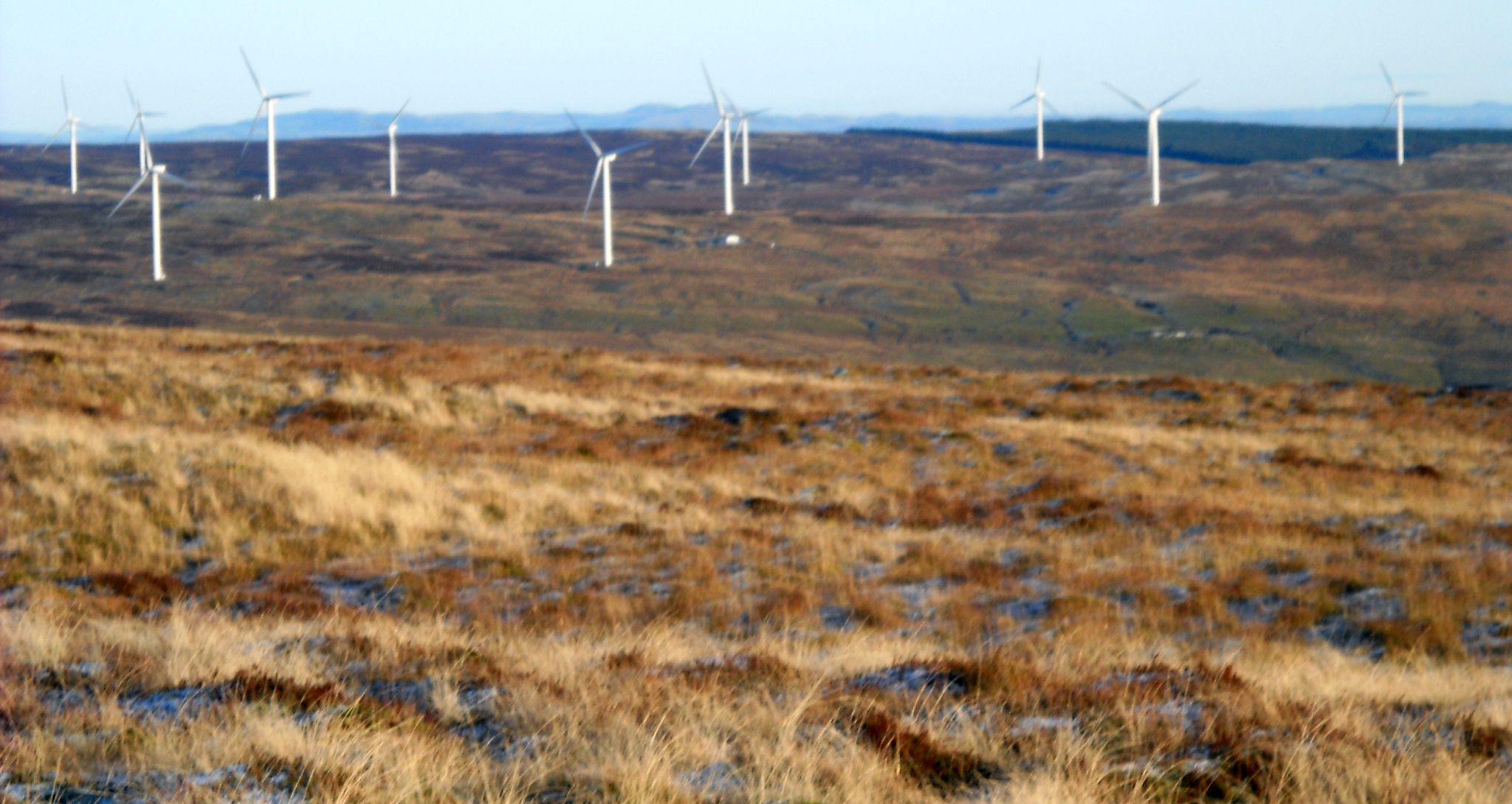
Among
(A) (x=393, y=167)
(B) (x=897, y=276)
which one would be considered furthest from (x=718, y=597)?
(A) (x=393, y=167)

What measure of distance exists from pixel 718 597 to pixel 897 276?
74.6m

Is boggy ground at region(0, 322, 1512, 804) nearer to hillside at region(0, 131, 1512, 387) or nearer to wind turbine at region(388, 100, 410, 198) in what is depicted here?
hillside at region(0, 131, 1512, 387)

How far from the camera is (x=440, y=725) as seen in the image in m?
6.27

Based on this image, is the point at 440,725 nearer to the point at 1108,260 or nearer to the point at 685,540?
the point at 685,540

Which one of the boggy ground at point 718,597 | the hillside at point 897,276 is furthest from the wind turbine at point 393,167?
the boggy ground at point 718,597

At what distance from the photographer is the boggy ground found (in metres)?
5.52

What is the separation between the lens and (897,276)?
85.1 metres

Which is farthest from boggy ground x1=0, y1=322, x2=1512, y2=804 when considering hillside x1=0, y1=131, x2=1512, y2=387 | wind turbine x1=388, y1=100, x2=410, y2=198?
wind turbine x1=388, y1=100, x2=410, y2=198

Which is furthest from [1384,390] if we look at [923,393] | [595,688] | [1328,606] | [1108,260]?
[1108,260]

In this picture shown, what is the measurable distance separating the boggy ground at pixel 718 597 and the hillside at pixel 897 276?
3661 centimetres

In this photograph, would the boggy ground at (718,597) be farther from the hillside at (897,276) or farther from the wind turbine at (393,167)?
the wind turbine at (393,167)

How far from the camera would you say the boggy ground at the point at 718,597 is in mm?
5520

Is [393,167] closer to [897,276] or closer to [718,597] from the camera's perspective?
[897,276]

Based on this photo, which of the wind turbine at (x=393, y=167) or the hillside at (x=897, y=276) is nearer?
the hillside at (x=897, y=276)
